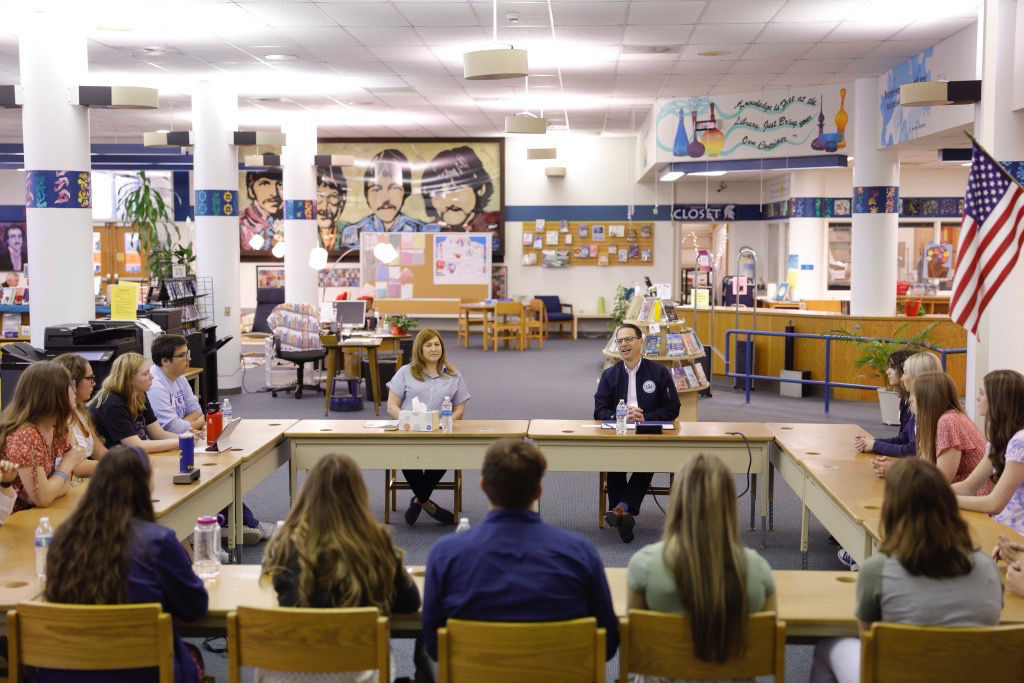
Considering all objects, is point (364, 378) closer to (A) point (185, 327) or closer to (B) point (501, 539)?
(A) point (185, 327)

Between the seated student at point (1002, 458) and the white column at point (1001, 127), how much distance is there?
3.87m

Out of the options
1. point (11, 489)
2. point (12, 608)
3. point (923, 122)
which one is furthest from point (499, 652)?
point (923, 122)

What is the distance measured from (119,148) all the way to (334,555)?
1950 cm

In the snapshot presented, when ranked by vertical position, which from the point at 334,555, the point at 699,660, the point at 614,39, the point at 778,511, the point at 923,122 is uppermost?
the point at 614,39

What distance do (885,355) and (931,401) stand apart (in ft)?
21.0

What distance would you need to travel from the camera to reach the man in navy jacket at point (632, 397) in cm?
688

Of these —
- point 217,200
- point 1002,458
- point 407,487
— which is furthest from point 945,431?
point 217,200

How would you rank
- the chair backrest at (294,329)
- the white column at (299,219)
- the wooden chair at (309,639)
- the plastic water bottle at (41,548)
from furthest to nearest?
1. the white column at (299,219)
2. the chair backrest at (294,329)
3. the plastic water bottle at (41,548)
4. the wooden chair at (309,639)

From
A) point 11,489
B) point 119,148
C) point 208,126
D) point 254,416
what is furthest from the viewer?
point 119,148

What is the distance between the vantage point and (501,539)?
310cm

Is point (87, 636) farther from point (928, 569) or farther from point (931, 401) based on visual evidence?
point (931, 401)

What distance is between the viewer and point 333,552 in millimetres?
3139

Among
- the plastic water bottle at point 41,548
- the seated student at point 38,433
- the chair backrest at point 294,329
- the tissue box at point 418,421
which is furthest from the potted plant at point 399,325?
the plastic water bottle at point 41,548

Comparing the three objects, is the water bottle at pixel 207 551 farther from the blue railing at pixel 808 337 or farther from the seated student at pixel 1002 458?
the blue railing at pixel 808 337
